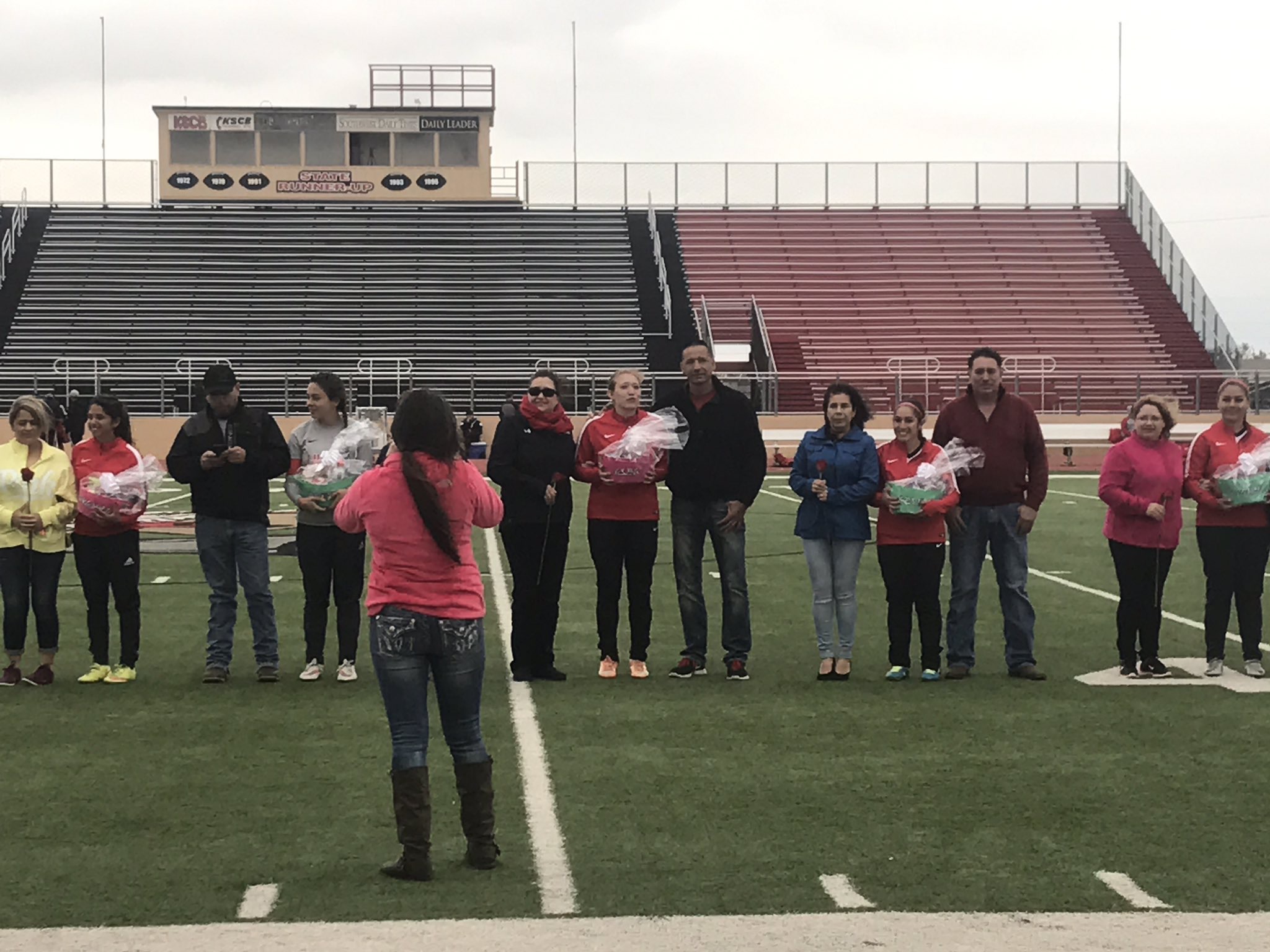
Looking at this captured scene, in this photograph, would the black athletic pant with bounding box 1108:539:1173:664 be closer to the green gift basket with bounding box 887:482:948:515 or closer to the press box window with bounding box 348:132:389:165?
the green gift basket with bounding box 887:482:948:515

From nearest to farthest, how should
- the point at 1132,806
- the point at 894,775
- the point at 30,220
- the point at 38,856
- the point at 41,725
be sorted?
1. the point at 38,856
2. the point at 1132,806
3. the point at 894,775
4. the point at 41,725
5. the point at 30,220

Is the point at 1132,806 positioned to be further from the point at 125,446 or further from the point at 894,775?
the point at 125,446

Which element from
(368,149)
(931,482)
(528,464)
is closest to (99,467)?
(528,464)

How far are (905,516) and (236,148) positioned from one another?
46.1 m

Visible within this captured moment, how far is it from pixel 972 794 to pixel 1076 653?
162 inches

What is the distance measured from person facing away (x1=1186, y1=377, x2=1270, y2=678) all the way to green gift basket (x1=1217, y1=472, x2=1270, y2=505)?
0.28ft

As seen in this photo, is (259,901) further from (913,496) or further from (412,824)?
(913,496)

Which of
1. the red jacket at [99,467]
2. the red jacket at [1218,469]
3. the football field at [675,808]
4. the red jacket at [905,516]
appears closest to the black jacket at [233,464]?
the red jacket at [99,467]

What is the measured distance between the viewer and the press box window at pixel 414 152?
52688mm

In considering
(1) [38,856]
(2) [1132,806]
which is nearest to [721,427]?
(2) [1132,806]

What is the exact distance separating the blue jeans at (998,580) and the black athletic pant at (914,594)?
13 cm

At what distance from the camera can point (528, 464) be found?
9.46m

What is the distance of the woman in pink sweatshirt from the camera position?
562 centimetres

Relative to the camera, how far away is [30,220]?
166 ft
